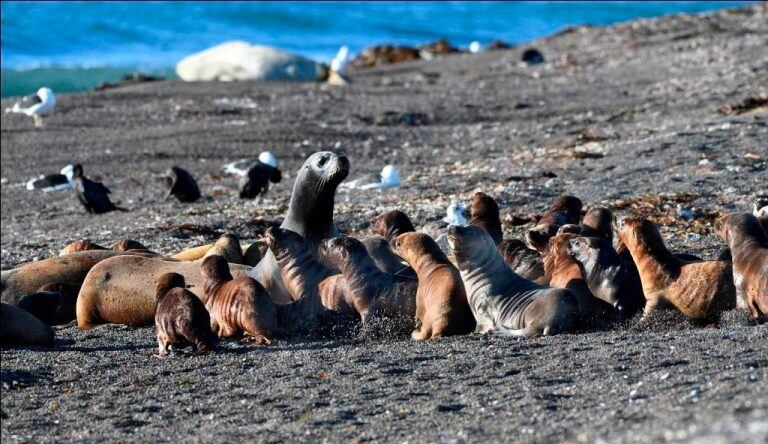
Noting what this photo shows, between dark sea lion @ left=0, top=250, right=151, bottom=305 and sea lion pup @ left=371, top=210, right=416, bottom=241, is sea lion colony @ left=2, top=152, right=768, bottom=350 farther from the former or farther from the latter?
→ dark sea lion @ left=0, top=250, right=151, bottom=305

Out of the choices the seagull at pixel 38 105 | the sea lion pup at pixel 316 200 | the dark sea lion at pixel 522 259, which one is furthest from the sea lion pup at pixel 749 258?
the seagull at pixel 38 105

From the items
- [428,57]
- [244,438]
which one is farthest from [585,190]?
[428,57]

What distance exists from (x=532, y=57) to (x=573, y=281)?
63.5 feet

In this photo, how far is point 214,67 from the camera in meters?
27.4

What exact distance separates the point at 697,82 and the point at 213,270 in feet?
42.3

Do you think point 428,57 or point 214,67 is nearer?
point 214,67

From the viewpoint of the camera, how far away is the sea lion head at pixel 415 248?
7.61 meters

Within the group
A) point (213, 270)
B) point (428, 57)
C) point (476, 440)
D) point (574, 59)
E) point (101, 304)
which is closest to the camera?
point (476, 440)

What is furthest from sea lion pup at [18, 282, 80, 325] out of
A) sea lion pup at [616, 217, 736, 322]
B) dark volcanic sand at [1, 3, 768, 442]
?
sea lion pup at [616, 217, 736, 322]

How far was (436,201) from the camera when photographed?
38.2 feet

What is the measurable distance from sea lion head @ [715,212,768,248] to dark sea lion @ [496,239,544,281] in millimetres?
1095

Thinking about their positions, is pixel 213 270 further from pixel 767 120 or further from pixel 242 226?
pixel 767 120

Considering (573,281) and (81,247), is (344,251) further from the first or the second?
(81,247)

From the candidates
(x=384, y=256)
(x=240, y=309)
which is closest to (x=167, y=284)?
(x=240, y=309)
